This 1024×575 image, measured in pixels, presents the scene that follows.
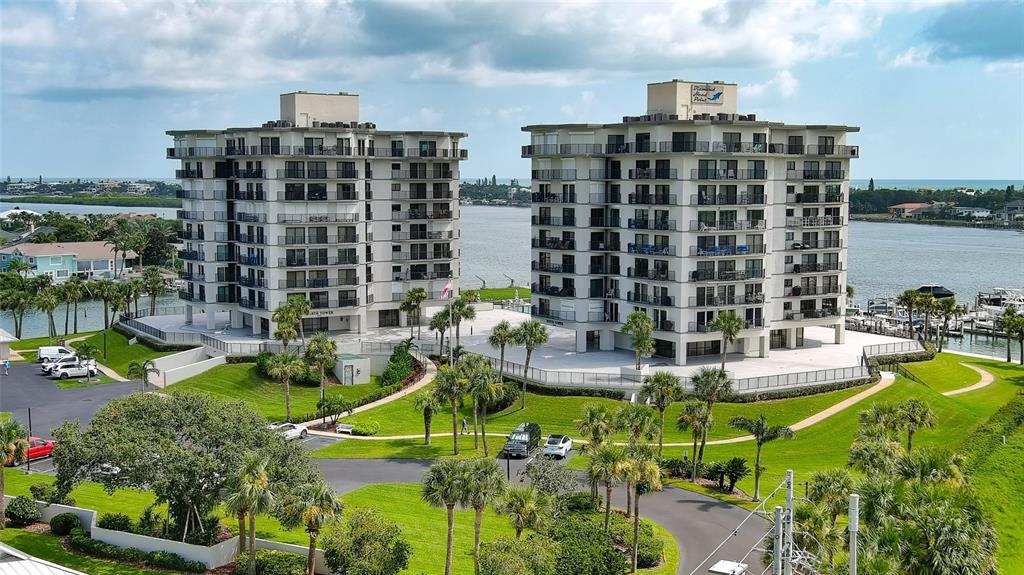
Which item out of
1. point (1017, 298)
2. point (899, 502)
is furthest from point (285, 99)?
point (1017, 298)

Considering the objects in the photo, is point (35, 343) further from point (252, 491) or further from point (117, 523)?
point (252, 491)

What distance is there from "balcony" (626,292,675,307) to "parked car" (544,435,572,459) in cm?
1922

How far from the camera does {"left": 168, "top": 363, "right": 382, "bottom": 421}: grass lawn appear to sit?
78625 millimetres

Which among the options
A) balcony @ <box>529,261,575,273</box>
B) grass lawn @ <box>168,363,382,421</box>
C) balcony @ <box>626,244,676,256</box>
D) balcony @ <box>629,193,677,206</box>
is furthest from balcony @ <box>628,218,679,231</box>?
grass lawn @ <box>168,363,382,421</box>

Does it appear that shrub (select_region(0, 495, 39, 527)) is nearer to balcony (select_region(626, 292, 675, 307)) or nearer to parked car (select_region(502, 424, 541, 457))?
parked car (select_region(502, 424, 541, 457))

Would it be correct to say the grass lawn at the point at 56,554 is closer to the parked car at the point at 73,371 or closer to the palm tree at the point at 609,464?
the palm tree at the point at 609,464

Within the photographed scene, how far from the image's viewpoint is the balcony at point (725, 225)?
8169cm

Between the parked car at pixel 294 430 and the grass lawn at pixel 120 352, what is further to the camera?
the grass lawn at pixel 120 352

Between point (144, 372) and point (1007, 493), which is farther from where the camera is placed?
point (144, 372)

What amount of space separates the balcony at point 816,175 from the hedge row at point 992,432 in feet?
93.0

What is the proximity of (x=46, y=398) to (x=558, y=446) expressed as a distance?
4159 centimetres

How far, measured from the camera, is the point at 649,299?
83.9 metres

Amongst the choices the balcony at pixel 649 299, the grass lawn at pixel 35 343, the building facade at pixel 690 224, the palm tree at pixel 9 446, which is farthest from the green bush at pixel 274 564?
the grass lawn at pixel 35 343

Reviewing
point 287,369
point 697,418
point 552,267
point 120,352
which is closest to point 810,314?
point 552,267
